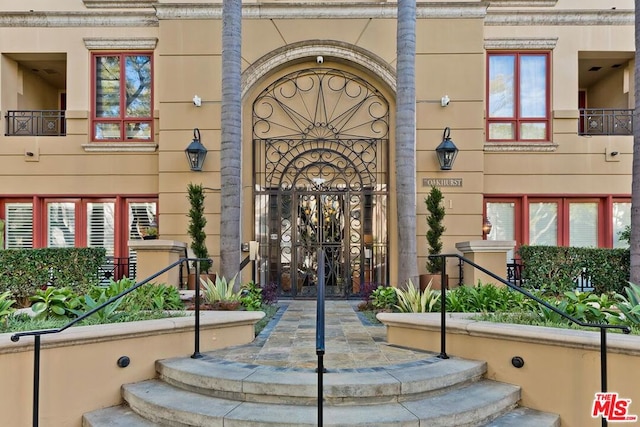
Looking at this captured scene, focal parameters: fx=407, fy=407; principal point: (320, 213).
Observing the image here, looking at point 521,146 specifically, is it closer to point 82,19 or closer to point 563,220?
point 563,220

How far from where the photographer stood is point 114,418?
3.86m

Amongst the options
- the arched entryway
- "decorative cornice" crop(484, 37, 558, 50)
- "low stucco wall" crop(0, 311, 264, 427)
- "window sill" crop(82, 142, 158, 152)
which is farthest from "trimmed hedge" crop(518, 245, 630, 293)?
"window sill" crop(82, 142, 158, 152)

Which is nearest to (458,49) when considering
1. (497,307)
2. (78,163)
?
(497,307)

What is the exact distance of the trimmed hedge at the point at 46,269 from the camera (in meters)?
8.11

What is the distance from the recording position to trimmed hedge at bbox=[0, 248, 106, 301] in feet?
26.6

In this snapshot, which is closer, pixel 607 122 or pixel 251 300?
pixel 251 300

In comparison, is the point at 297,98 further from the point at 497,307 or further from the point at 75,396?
the point at 75,396

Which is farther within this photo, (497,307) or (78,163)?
(78,163)

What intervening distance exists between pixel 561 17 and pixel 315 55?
622cm

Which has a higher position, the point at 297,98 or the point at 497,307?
the point at 297,98

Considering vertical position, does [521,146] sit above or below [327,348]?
above

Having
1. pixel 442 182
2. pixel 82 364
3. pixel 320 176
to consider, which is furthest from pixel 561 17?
pixel 82 364

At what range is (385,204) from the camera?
32.9 feet

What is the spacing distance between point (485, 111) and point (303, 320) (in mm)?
7119
